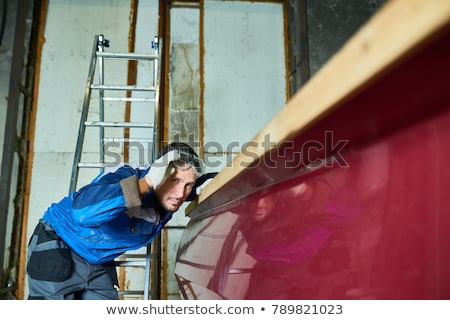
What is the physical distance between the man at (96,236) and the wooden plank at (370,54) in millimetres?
927

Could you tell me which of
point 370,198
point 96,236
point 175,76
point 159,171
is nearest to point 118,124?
point 96,236

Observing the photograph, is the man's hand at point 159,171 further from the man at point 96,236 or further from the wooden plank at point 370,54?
the wooden plank at point 370,54

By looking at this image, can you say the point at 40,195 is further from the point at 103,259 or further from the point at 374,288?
the point at 374,288

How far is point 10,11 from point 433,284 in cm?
362

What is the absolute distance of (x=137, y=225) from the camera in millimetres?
1576

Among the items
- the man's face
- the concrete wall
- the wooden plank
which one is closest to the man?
the man's face

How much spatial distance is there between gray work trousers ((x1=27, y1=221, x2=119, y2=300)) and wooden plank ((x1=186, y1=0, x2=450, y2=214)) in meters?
1.42

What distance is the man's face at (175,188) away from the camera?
1423 mm

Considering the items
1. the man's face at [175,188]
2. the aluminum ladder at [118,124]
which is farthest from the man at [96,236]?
the aluminum ladder at [118,124]

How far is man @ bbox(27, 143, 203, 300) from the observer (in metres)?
1.45

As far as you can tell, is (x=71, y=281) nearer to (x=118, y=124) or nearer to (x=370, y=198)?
(x=118, y=124)

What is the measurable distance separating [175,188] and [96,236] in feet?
1.18

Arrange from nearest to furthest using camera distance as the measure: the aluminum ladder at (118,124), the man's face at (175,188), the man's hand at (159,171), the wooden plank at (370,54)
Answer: the wooden plank at (370,54) < the man's hand at (159,171) < the man's face at (175,188) < the aluminum ladder at (118,124)

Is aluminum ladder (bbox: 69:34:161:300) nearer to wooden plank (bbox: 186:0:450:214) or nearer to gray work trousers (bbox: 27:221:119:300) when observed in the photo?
gray work trousers (bbox: 27:221:119:300)
